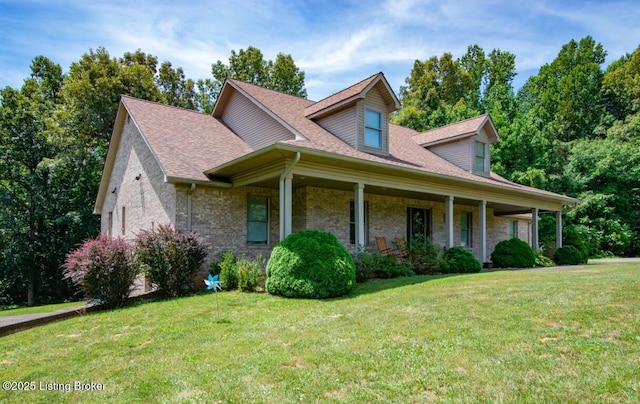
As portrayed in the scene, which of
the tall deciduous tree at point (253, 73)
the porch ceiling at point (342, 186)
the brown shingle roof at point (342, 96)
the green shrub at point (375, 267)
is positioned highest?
the tall deciduous tree at point (253, 73)

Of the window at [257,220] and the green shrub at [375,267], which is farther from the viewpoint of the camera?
the window at [257,220]

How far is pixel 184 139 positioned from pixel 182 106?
18.9 metres

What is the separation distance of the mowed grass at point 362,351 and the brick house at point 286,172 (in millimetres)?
4233

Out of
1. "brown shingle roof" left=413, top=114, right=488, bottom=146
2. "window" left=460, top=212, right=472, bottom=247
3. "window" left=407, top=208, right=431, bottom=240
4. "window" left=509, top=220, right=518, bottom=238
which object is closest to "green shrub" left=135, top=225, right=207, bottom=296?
"window" left=407, top=208, right=431, bottom=240

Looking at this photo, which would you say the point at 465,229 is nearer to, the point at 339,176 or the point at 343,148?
the point at 343,148

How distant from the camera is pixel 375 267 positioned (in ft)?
38.7

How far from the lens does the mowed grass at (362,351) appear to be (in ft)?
12.9

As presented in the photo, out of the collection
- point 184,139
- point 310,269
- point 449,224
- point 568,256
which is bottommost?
point 568,256

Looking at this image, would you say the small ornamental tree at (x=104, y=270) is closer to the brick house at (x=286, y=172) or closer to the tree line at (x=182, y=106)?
the brick house at (x=286, y=172)

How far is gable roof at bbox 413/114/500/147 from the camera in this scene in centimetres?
1825

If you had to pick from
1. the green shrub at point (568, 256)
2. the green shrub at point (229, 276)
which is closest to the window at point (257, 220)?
the green shrub at point (229, 276)

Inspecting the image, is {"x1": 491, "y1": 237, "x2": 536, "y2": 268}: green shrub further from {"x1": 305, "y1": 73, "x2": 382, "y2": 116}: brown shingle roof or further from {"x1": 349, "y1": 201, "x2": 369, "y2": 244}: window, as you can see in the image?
{"x1": 305, "y1": 73, "x2": 382, "y2": 116}: brown shingle roof

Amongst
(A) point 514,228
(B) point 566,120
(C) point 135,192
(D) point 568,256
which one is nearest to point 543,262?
(D) point 568,256

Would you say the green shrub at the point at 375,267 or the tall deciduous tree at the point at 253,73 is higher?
the tall deciduous tree at the point at 253,73
